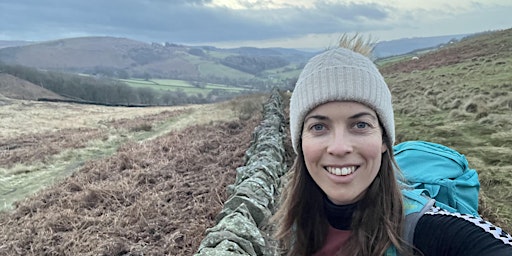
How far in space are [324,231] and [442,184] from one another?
0.71 metres

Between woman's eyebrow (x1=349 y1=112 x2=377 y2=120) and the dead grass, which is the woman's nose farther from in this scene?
the dead grass

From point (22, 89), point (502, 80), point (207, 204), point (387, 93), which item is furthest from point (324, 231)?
point (22, 89)

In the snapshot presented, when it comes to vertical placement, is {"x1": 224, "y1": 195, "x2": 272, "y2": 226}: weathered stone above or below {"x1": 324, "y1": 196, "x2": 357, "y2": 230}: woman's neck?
below

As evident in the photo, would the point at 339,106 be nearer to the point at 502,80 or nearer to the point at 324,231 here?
the point at 324,231

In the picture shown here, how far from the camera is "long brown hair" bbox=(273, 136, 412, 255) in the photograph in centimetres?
183

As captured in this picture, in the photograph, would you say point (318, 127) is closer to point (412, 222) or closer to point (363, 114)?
point (363, 114)

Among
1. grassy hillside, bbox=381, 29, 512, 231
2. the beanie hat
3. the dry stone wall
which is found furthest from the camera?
grassy hillside, bbox=381, 29, 512, 231

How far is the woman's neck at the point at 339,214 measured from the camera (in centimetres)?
202

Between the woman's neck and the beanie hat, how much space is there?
416mm

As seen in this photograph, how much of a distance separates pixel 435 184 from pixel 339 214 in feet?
1.98

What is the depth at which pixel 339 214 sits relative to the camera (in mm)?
2062

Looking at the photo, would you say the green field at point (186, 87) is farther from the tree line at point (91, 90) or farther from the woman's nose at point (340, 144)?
the woman's nose at point (340, 144)

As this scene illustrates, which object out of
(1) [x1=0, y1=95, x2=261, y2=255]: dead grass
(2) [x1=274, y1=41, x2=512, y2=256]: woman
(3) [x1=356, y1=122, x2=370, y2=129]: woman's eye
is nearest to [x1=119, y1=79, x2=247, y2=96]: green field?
(1) [x1=0, y1=95, x2=261, y2=255]: dead grass

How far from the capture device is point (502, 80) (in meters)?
15.2
